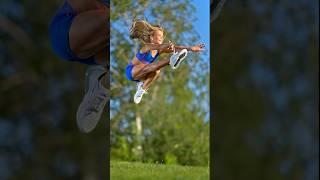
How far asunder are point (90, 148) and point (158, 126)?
2.38 feet

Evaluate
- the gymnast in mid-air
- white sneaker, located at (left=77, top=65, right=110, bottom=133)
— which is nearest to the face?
the gymnast in mid-air

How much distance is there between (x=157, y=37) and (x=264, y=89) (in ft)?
2.94

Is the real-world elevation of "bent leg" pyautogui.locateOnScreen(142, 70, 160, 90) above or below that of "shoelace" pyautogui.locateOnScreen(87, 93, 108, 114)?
above

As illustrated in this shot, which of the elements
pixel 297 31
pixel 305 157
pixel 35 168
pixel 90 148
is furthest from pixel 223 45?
pixel 35 168

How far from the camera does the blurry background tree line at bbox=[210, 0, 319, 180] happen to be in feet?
10.2

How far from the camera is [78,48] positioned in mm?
2842

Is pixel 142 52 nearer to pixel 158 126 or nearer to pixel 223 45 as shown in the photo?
pixel 158 126

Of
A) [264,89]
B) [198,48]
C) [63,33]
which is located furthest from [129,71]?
[264,89]

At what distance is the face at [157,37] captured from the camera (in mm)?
2590

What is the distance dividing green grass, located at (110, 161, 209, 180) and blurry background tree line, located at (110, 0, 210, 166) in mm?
38

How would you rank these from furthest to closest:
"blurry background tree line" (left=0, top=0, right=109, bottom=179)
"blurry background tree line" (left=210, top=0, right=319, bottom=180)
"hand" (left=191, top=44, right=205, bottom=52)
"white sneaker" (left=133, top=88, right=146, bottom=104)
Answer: "blurry background tree line" (left=0, top=0, right=109, bottom=179) → "blurry background tree line" (left=210, top=0, right=319, bottom=180) → "white sneaker" (left=133, top=88, right=146, bottom=104) → "hand" (left=191, top=44, right=205, bottom=52)

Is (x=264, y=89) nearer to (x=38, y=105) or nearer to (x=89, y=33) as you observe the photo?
(x=89, y=33)

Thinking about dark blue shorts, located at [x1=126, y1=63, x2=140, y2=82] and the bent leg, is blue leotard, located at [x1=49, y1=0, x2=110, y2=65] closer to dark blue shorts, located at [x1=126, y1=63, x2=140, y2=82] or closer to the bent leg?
dark blue shorts, located at [x1=126, y1=63, x2=140, y2=82]

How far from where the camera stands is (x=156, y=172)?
2639mm
